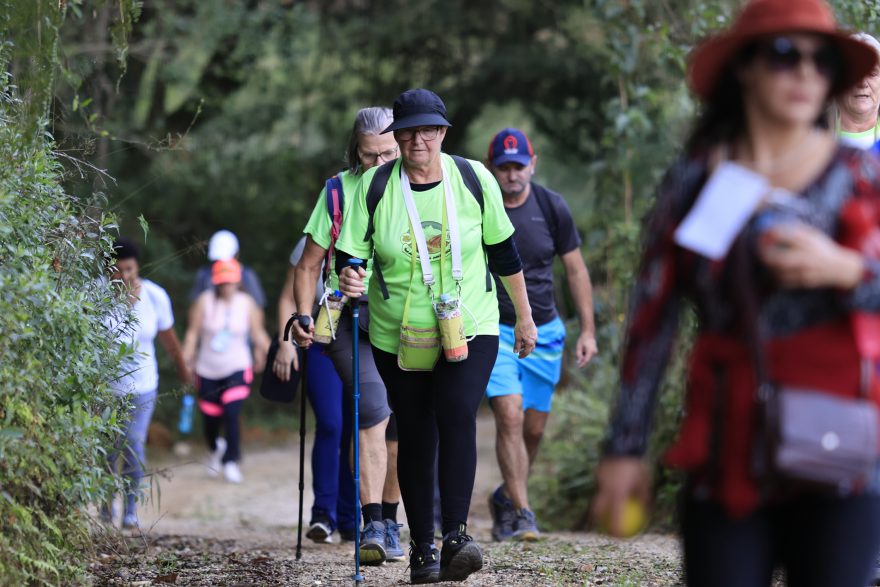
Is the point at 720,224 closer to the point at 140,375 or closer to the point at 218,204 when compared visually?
the point at 140,375

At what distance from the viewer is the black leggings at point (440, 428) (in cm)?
593

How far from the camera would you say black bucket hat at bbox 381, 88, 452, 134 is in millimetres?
5852

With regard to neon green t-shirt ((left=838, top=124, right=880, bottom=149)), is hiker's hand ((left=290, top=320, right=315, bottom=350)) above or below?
below

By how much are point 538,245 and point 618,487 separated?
5.18 meters

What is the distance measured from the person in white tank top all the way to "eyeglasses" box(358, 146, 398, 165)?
5.41 metres

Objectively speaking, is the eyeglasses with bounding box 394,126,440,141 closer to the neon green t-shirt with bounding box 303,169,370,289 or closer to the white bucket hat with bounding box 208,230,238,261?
the neon green t-shirt with bounding box 303,169,370,289

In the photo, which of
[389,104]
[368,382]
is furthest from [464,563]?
[389,104]

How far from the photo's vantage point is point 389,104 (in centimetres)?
1766

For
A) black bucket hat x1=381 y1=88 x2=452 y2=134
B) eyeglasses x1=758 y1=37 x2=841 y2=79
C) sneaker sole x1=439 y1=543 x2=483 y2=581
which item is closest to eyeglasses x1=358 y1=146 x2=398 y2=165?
black bucket hat x1=381 y1=88 x2=452 y2=134

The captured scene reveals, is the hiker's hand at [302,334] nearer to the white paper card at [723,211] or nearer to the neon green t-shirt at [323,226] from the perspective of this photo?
the neon green t-shirt at [323,226]

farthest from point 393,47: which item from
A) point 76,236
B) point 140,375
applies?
point 76,236

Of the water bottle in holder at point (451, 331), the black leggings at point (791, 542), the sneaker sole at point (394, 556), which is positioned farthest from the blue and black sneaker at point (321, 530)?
the black leggings at point (791, 542)

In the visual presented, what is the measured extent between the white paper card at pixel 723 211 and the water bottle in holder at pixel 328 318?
3701mm

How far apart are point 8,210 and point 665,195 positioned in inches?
124
